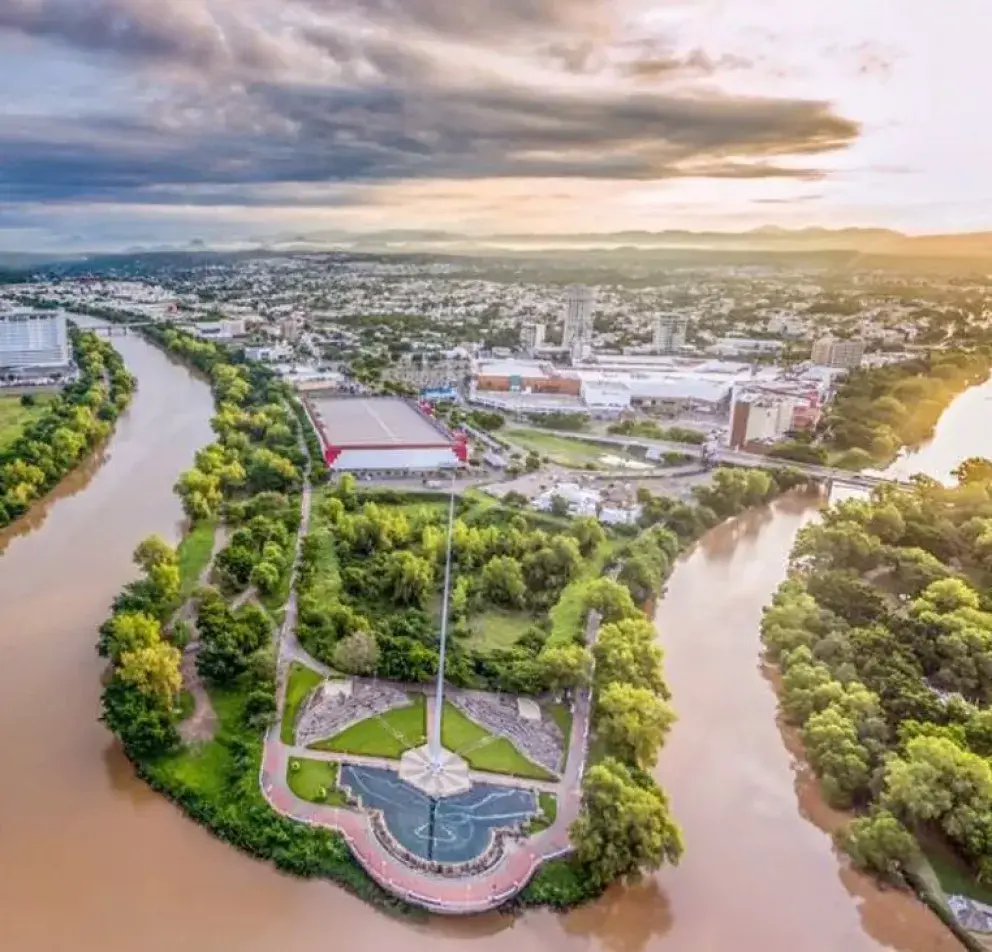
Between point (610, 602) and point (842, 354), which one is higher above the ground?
point (842, 354)

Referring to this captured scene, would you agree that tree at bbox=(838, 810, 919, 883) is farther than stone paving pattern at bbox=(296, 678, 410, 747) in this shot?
No

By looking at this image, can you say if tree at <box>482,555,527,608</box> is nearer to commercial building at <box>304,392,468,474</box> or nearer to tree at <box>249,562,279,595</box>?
tree at <box>249,562,279,595</box>

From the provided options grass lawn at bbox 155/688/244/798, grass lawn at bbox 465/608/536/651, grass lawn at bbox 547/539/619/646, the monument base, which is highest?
grass lawn at bbox 547/539/619/646

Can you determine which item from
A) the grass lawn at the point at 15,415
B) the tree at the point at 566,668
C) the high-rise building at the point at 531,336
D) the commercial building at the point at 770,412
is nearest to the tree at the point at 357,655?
the tree at the point at 566,668

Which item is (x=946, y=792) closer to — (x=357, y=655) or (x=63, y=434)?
(x=357, y=655)

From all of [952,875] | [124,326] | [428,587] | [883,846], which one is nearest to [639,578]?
[428,587]

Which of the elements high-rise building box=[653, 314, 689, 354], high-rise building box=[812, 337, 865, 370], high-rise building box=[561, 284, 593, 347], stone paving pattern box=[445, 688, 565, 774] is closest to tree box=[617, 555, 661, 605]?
stone paving pattern box=[445, 688, 565, 774]

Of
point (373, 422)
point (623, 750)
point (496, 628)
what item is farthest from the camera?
point (373, 422)
